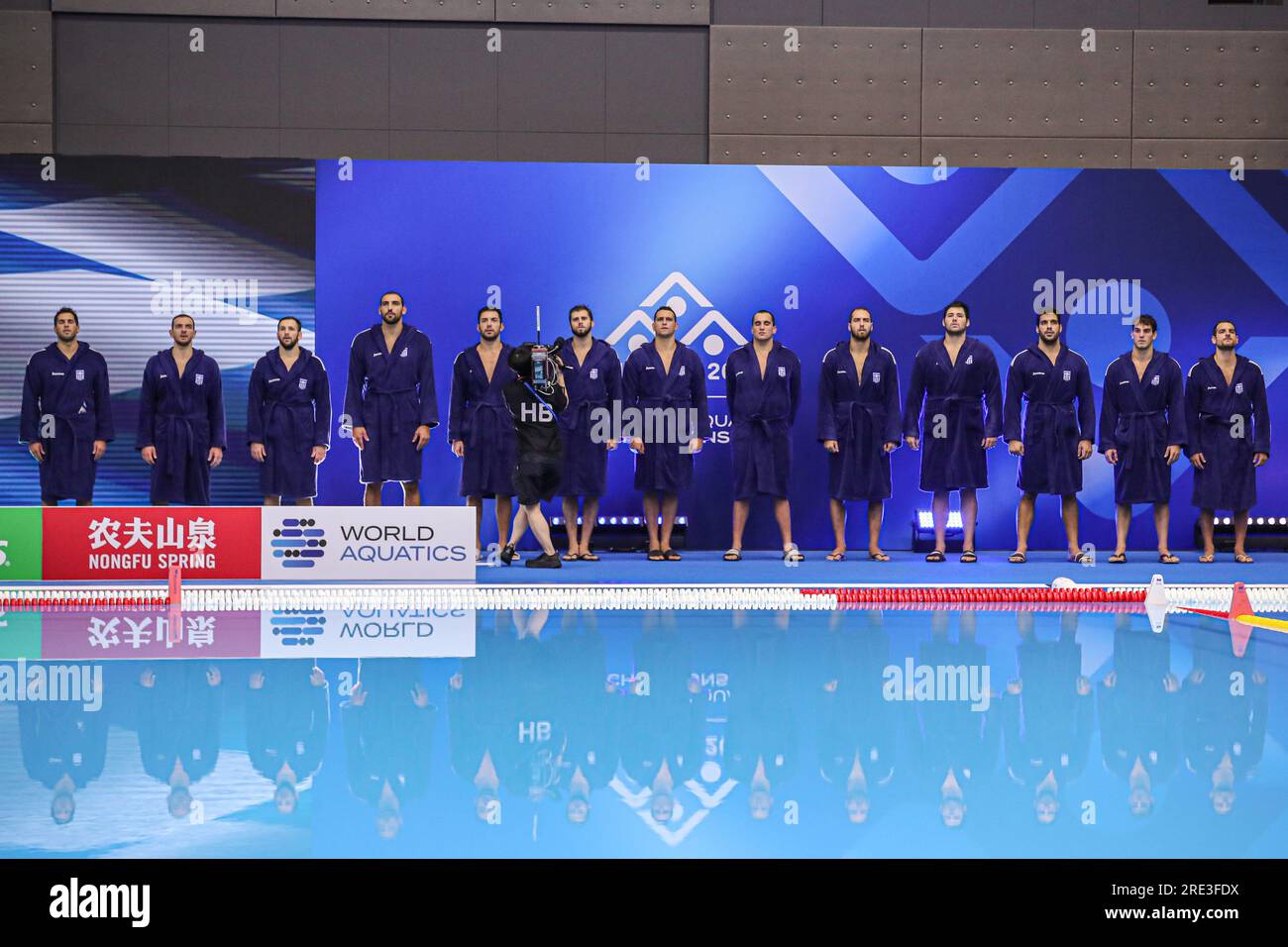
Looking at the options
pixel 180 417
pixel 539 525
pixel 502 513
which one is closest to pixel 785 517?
pixel 539 525

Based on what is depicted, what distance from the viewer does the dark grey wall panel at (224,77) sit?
12.3m

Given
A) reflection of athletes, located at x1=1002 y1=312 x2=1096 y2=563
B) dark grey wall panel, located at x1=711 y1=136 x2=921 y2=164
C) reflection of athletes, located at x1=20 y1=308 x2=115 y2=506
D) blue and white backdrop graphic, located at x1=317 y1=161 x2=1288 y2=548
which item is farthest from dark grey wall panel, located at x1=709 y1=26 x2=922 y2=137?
reflection of athletes, located at x1=20 y1=308 x2=115 y2=506

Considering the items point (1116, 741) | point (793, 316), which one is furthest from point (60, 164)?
point (1116, 741)

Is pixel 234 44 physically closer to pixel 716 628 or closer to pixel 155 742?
pixel 716 628

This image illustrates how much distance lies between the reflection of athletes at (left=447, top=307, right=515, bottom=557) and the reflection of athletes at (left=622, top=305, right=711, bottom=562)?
103 cm

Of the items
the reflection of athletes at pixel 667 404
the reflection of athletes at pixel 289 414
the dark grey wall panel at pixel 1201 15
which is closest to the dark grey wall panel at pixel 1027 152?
the dark grey wall panel at pixel 1201 15

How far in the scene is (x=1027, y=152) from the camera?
41.4ft

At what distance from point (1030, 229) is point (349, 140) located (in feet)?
20.2

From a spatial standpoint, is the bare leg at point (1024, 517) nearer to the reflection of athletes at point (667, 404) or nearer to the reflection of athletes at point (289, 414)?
the reflection of athletes at point (667, 404)

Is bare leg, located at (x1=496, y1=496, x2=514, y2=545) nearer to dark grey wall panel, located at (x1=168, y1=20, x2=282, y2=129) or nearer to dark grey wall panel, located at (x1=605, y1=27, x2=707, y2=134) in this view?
dark grey wall panel, located at (x1=605, y1=27, x2=707, y2=134)

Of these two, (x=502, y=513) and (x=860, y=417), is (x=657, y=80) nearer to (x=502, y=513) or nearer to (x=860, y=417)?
(x=860, y=417)

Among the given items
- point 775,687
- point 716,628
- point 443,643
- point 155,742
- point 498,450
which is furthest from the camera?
point 498,450

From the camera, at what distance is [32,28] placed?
12195 mm

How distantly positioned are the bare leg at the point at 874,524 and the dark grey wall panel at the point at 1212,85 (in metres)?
4.59
